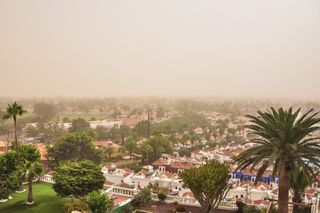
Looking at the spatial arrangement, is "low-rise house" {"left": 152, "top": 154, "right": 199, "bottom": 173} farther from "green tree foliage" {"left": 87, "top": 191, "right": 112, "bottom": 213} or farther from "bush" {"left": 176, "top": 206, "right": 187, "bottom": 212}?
"green tree foliage" {"left": 87, "top": 191, "right": 112, "bottom": 213}

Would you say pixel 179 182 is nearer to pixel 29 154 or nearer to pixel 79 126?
pixel 29 154

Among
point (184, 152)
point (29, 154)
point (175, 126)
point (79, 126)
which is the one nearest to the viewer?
point (29, 154)

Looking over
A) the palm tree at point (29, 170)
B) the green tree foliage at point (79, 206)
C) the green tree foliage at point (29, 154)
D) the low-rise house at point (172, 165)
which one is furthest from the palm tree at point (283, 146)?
the low-rise house at point (172, 165)

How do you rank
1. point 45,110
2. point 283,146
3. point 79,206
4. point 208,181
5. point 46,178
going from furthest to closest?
point 45,110 < point 46,178 < point 79,206 < point 208,181 < point 283,146

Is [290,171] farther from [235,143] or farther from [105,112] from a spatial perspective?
[105,112]

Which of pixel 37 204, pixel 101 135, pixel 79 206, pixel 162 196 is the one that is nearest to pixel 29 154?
pixel 37 204

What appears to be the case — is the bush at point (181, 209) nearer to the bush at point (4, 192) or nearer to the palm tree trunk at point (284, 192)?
the palm tree trunk at point (284, 192)

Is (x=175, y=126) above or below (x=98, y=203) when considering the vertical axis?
below

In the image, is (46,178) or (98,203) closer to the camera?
(98,203)
